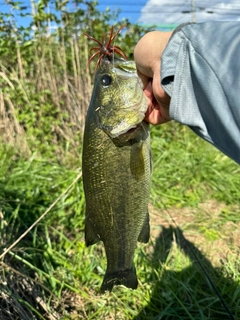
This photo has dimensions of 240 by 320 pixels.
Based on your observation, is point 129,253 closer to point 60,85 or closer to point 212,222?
point 212,222

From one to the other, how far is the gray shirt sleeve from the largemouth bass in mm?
352

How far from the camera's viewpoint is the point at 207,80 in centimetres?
119

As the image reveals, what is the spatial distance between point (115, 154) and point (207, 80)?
0.64 m

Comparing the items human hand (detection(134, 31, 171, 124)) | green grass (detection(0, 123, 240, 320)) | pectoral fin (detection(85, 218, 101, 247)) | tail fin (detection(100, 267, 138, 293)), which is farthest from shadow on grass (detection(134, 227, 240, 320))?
human hand (detection(134, 31, 171, 124))

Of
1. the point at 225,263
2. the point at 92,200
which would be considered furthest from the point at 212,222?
the point at 92,200

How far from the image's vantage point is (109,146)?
1.69 metres

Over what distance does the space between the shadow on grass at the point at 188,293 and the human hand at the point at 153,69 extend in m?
1.45

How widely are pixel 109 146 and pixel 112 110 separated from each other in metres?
0.18

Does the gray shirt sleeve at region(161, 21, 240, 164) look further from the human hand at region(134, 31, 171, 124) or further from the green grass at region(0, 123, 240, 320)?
the green grass at region(0, 123, 240, 320)

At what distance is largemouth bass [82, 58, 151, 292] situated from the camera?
5.54ft

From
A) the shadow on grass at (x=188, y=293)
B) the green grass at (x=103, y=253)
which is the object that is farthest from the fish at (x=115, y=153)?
the shadow on grass at (x=188, y=293)

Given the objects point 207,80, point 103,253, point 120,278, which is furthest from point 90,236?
point 103,253

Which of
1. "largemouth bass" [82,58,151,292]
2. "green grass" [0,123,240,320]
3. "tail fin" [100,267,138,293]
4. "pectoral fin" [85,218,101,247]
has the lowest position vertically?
"green grass" [0,123,240,320]

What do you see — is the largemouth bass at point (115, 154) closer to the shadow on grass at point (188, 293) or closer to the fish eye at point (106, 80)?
the fish eye at point (106, 80)
